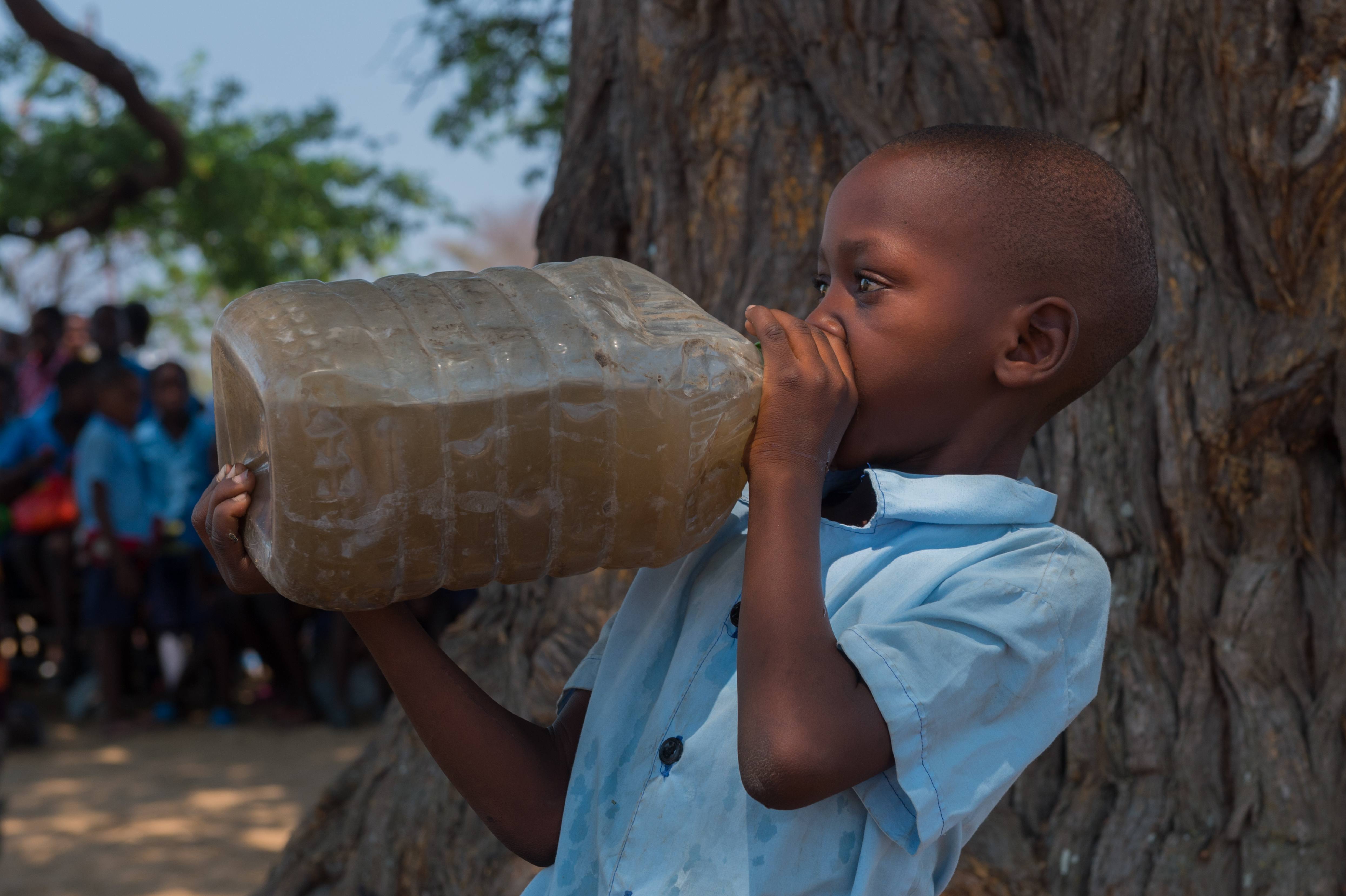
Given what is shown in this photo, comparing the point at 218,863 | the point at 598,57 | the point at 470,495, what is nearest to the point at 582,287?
the point at 470,495

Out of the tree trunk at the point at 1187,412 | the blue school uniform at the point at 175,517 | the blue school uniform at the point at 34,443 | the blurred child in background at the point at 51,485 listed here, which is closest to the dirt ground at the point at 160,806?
the blue school uniform at the point at 175,517

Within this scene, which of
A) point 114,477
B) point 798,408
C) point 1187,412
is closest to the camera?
point 798,408

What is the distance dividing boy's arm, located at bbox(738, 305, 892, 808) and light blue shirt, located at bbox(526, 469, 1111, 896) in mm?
32

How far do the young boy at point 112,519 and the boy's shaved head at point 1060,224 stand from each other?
567 cm

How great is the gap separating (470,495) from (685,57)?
5.75 ft

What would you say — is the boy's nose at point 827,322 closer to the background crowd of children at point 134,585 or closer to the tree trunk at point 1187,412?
the tree trunk at point 1187,412

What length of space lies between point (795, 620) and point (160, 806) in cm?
474

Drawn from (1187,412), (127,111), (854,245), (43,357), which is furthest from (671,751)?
(127,111)

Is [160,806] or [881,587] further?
[160,806]

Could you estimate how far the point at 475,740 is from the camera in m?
1.49

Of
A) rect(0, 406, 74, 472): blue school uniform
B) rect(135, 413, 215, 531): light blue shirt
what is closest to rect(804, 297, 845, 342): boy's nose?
rect(135, 413, 215, 531): light blue shirt

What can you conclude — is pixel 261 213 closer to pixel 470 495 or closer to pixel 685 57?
pixel 685 57

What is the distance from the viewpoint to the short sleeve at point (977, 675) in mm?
1187

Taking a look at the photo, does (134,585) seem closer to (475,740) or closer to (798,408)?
(475,740)
